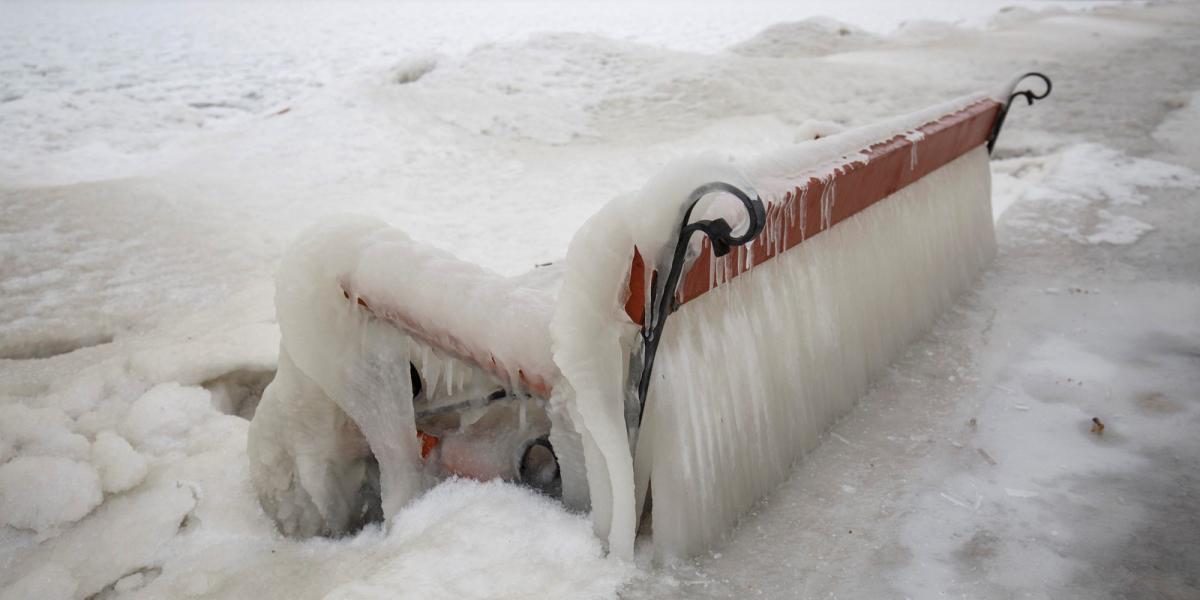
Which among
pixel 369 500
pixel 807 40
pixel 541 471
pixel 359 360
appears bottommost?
pixel 369 500

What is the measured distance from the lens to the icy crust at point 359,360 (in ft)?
4.38

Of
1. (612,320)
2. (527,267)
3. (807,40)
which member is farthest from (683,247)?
(807,40)

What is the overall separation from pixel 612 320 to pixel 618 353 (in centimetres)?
5

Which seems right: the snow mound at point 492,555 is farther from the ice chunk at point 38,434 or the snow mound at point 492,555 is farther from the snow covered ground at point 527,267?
the ice chunk at point 38,434

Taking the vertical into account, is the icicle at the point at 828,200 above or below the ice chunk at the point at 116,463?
above

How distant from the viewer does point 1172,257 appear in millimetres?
2617

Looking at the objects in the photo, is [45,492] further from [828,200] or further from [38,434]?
[828,200]

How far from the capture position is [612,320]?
117 centimetres

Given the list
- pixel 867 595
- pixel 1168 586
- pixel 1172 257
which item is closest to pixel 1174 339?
pixel 1172 257

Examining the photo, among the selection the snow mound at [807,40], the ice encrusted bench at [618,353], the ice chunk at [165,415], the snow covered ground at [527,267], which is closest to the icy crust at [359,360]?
the ice encrusted bench at [618,353]

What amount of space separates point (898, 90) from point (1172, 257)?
302 cm

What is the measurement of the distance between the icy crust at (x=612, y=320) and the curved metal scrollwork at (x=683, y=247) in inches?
0.6

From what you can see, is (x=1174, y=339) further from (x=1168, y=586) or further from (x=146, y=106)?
(x=146, y=106)

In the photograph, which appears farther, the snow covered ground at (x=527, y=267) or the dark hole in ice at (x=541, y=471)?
the dark hole in ice at (x=541, y=471)
